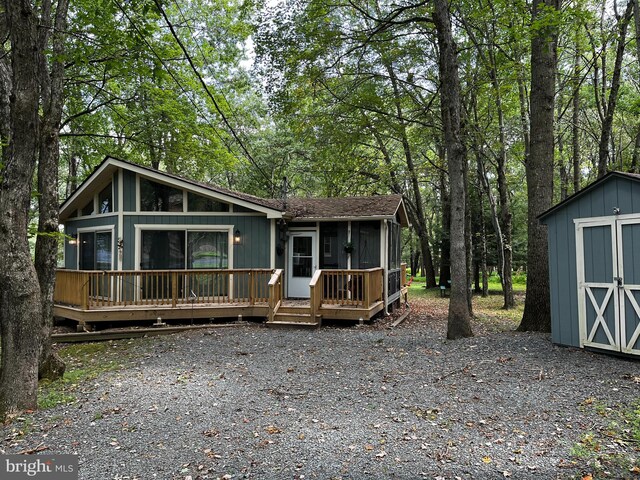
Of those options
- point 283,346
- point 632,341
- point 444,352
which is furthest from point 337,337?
point 632,341

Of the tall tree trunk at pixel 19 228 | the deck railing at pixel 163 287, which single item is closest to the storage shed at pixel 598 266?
the deck railing at pixel 163 287

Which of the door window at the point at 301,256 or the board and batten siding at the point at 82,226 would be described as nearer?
the board and batten siding at the point at 82,226

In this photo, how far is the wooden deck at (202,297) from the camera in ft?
30.5

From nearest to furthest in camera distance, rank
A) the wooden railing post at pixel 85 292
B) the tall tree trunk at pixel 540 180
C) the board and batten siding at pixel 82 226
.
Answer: the tall tree trunk at pixel 540 180
the wooden railing post at pixel 85 292
the board and batten siding at pixel 82 226

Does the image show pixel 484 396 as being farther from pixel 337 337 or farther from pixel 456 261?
pixel 337 337

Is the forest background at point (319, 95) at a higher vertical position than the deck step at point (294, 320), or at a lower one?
higher

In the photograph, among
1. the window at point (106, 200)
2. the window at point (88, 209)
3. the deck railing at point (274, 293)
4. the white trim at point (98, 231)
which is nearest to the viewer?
the deck railing at point (274, 293)

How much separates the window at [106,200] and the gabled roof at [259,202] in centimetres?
19

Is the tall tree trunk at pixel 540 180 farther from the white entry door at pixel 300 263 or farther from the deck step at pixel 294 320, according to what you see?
the white entry door at pixel 300 263

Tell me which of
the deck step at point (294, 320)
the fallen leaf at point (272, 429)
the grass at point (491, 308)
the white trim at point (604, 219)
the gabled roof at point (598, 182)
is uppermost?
the gabled roof at point (598, 182)

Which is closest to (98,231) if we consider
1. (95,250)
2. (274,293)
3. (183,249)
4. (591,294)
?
(95,250)

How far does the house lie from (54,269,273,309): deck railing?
28 millimetres

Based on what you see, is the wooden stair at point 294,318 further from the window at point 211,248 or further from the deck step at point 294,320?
the window at point 211,248

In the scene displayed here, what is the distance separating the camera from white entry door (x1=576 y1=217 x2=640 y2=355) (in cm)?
526
